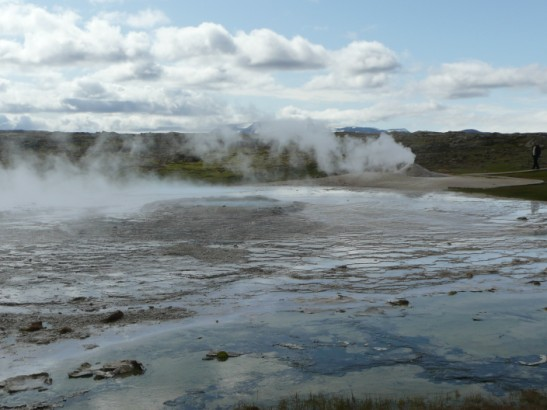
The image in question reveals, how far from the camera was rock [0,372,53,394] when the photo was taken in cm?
901

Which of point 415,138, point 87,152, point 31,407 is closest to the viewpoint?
point 31,407

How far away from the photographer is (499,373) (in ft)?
31.1

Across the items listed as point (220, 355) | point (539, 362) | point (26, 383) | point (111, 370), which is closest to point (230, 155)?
point (220, 355)

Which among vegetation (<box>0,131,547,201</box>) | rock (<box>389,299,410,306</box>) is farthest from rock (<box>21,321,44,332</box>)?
vegetation (<box>0,131,547,201</box>)

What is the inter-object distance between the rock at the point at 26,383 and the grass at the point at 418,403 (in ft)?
9.46

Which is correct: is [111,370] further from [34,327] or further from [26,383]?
[34,327]

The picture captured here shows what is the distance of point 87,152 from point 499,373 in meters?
82.6

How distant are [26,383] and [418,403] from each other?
5373 millimetres

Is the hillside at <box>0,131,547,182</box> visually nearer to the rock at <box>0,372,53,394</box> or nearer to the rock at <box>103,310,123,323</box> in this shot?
the rock at <box>103,310,123,323</box>

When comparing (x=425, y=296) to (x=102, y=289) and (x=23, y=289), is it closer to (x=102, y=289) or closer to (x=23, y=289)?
(x=102, y=289)

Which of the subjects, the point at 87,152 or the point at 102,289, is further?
the point at 87,152

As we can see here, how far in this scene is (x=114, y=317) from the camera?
40.8 ft

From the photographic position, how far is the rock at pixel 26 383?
9.01m

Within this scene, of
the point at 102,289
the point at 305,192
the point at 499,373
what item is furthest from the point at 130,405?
the point at 305,192
